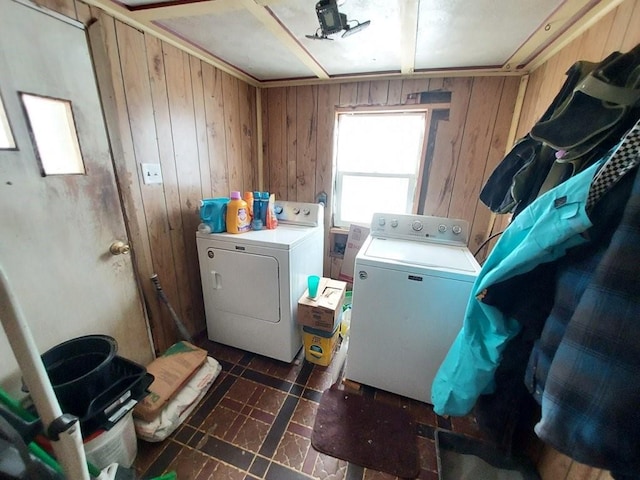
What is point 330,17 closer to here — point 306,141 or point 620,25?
point 620,25

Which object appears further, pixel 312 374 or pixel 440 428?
pixel 312 374

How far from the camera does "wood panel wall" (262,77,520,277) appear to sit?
6.72 feet

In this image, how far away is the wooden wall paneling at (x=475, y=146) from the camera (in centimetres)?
201

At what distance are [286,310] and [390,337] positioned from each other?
70cm

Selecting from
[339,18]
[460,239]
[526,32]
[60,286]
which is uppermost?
[526,32]

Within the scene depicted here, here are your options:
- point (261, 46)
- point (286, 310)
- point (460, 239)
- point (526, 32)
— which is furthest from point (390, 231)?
point (261, 46)

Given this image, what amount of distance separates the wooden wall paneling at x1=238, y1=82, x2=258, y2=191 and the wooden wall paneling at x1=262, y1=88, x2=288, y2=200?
0.14m

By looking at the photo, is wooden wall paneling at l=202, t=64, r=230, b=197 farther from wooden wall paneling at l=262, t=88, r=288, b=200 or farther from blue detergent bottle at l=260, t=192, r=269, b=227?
wooden wall paneling at l=262, t=88, r=288, b=200

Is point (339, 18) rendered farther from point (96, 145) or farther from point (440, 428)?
point (440, 428)

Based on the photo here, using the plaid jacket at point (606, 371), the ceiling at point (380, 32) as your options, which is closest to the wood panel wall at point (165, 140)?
the ceiling at point (380, 32)

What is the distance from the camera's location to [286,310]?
68.1 inches

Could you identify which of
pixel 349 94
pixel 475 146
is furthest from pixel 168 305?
pixel 475 146

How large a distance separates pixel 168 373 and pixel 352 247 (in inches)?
72.4

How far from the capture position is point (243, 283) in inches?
69.4
